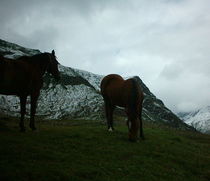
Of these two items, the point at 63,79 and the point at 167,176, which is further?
the point at 63,79

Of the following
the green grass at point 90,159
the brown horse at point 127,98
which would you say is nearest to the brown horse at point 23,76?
the green grass at point 90,159

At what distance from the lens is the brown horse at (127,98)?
16469 millimetres

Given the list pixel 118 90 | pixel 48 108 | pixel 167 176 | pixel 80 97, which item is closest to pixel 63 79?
pixel 80 97

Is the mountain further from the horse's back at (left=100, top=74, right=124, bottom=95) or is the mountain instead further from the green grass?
the green grass

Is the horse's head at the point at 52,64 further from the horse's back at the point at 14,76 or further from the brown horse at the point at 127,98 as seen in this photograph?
the brown horse at the point at 127,98

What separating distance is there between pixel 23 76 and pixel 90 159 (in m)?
6.63

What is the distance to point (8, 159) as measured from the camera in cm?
1084

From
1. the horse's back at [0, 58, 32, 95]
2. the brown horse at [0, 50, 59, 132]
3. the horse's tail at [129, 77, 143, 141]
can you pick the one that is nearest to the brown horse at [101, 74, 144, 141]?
Result: the horse's tail at [129, 77, 143, 141]

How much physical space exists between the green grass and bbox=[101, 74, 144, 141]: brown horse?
1272 mm

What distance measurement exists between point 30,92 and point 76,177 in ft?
26.0

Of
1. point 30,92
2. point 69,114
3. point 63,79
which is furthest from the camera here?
point 63,79

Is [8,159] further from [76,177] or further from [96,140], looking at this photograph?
[96,140]

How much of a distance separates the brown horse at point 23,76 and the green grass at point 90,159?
7.20 feet

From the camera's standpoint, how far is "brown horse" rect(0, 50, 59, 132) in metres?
15.3
